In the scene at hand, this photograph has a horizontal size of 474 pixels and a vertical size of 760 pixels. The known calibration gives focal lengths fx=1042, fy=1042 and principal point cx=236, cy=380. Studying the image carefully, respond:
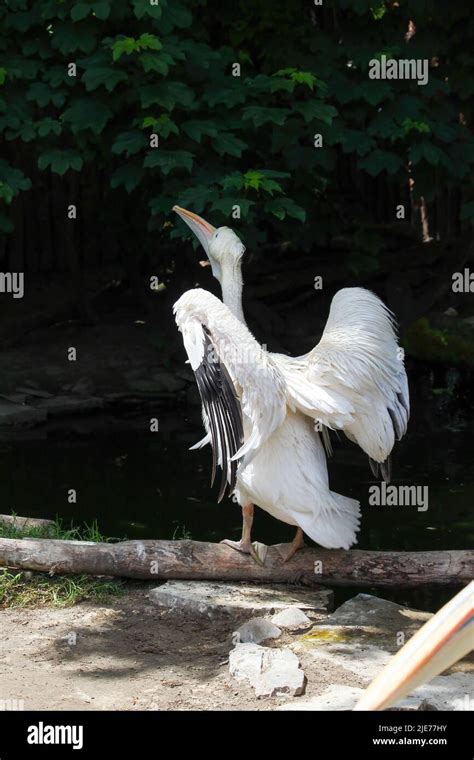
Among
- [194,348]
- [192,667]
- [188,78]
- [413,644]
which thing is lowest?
[192,667]

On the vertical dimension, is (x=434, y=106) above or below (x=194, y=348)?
above

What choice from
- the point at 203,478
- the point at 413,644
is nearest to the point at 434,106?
the point at 203,478

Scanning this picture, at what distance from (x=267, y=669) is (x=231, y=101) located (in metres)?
4.88

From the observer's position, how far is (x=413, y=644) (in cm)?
167

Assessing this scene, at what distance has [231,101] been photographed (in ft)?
26.0

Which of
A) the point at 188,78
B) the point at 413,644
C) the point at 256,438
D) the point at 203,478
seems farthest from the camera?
the point at 203,478

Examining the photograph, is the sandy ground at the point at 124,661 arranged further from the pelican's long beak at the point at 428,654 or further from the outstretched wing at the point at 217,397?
the pelican's long beak at the point at 428,654

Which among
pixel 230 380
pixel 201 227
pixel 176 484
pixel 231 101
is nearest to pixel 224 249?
pixel 201 227

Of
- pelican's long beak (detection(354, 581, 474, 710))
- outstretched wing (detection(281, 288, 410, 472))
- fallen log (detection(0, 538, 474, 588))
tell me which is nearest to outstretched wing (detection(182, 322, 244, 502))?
outstretched wing (detection(281, 288, 410, 472))

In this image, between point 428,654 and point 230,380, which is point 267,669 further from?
point 428,654

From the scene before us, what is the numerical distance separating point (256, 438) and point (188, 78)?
4144 millimetres

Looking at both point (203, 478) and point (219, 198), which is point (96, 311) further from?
point (219, 198)

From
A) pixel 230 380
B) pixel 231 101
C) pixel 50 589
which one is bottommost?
pixel 50 589

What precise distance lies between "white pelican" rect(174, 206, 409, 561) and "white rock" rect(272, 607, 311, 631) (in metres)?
0.36
